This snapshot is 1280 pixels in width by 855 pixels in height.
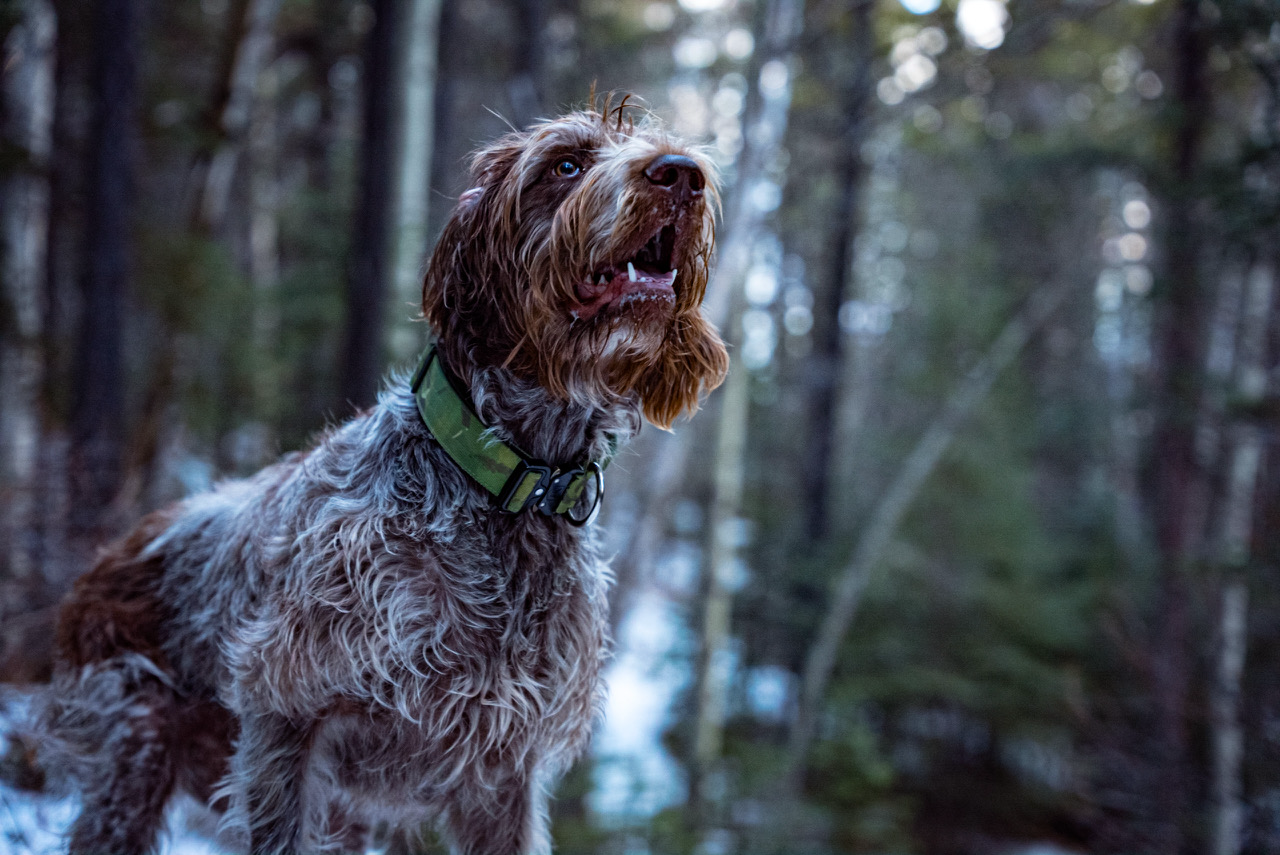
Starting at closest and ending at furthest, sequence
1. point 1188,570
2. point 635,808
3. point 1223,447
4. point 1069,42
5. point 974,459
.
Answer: point 635,808
point 1188,570
point 1223,447
point 1069,42
point 974,459

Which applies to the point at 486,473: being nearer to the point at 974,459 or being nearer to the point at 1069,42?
the point at 1069,42

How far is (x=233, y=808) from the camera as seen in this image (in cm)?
227

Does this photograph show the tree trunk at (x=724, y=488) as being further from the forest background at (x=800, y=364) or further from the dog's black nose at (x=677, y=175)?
the dog's black nose at (x=677, y=175)

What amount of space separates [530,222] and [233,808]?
175cm

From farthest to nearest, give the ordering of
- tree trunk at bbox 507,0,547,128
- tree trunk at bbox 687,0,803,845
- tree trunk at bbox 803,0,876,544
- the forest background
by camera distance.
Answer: tree trunk at bbox 803,0,876,544, tree trunk at bbox 507,0,547,128, tree trunk at bbox 687,0,803,845, the forest background

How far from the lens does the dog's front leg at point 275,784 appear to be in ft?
7.25

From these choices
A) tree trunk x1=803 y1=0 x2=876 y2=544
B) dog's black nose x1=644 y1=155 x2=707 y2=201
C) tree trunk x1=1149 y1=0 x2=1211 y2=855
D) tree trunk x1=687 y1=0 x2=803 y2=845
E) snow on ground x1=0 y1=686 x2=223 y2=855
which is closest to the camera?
dog's black nose x1=644 y1=155 x2=707 y2=201

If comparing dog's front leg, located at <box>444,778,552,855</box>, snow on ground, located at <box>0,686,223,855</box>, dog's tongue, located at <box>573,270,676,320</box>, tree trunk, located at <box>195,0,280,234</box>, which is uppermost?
tree trunk, located at <box>195,0,280,234</box>

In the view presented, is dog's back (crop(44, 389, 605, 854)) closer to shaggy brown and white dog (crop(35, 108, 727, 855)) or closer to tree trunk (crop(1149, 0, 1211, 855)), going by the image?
Answer: shaggy brown and white dog (crop(35, 108, 727, 855))

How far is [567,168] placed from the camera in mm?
2344

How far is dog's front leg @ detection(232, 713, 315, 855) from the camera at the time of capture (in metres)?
2.21

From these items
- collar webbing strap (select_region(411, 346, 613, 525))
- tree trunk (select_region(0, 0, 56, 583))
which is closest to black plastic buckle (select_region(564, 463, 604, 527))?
collar webbing strap (select_region(411, 346, 613, 525))

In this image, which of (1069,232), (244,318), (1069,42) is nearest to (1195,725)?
(1069,42)

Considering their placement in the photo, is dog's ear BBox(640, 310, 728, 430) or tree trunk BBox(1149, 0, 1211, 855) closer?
dog's ear BBox(640, 310, 728, 430)
